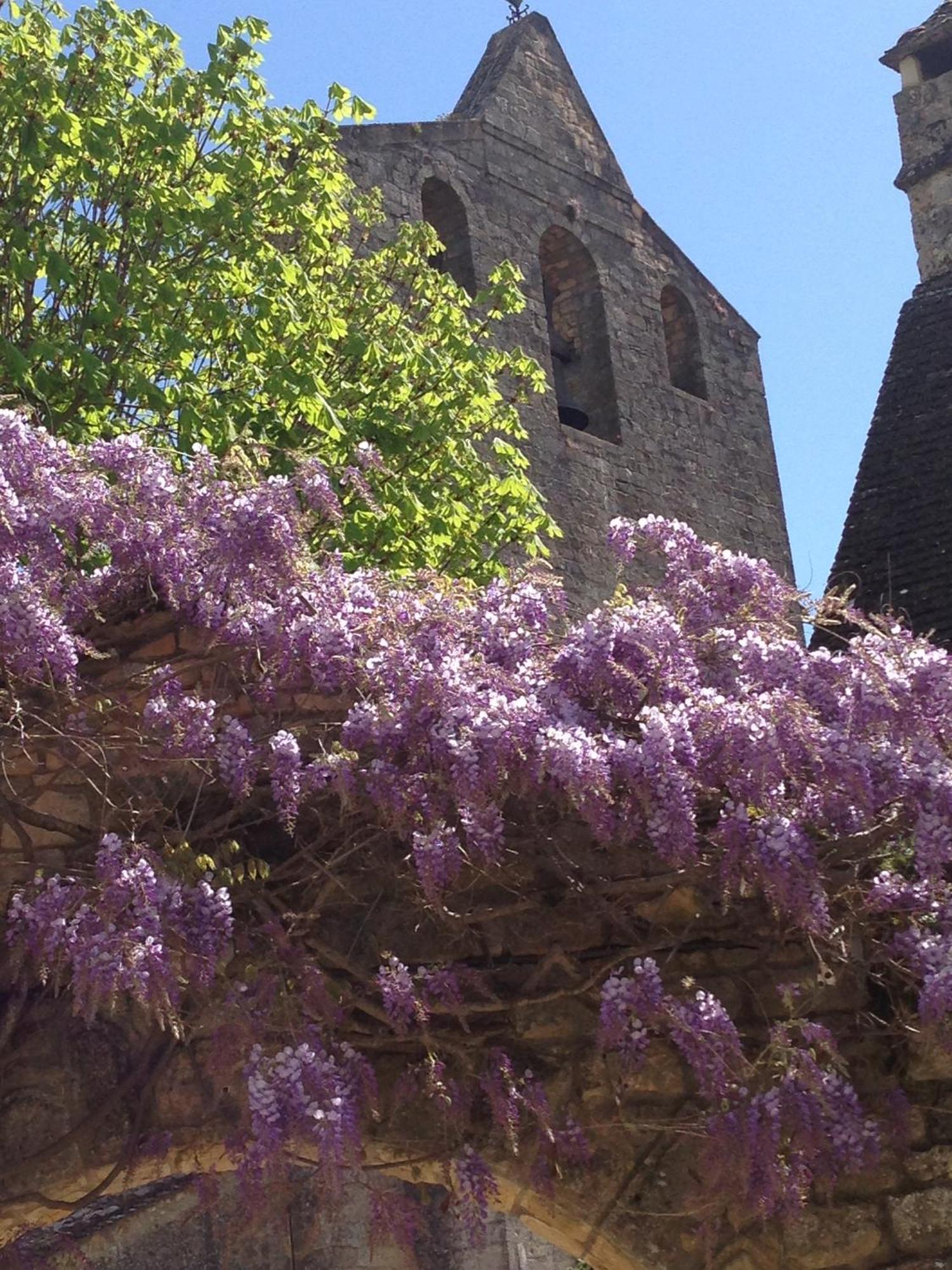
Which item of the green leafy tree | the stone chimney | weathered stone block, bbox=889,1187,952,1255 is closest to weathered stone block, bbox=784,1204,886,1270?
weathered stone block, bbox=889,1187,952,1255

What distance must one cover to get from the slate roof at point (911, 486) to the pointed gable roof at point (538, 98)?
→ 5.84 m

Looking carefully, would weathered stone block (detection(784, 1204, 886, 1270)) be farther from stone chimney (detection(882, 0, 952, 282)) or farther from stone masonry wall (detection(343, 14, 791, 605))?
stone masonry wall (detection(343, 14, 791, 605))

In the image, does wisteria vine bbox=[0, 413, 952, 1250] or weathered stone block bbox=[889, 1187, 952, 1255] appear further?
weathered stone block bbox=[889, 1187, 952, 1255]

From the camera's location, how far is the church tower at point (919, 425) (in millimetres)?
9867

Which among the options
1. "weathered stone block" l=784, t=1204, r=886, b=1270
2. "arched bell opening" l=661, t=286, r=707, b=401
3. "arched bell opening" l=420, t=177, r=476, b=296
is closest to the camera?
"weathered stone block" l=784, t=1204, r=886, b=1270

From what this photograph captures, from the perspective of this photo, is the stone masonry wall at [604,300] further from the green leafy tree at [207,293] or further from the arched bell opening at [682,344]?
the green leafy tree at [207,293]

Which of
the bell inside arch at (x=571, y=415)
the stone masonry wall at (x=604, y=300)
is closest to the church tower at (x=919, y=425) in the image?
the stone masonry wall at (x=604, y=300)

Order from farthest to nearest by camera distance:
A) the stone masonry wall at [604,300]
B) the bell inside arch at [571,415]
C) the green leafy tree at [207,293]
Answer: the bell inside arch at [571,415] < the stone masonry wall at [604,300] < the green leafy tree at [207,293]

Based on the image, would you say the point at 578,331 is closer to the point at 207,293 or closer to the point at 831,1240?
the point at 207,293

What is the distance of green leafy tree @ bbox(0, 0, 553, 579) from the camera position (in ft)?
27.5

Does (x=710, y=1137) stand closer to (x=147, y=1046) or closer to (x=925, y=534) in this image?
(x=147, y=1046)

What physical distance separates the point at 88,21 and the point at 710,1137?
626 centimetres

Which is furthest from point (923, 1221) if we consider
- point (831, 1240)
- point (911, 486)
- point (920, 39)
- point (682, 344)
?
point (682, 344)

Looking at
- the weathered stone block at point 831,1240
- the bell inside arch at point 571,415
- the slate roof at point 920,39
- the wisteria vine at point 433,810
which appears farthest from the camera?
the bell inside arch at point 571,415
